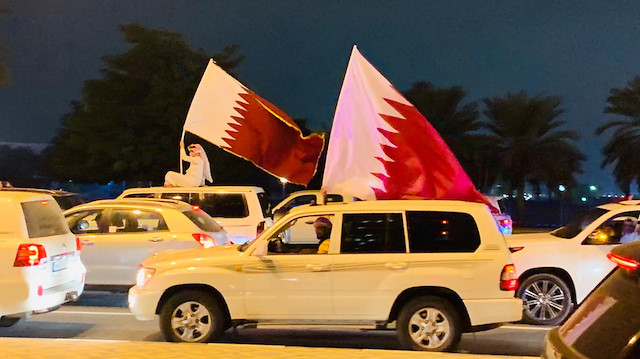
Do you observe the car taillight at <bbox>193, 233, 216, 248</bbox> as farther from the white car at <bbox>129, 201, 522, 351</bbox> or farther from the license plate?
the white car at <bbox>129, 201, 522, 351</bbox>

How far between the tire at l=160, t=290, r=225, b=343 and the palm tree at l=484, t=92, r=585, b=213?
26.9 meters

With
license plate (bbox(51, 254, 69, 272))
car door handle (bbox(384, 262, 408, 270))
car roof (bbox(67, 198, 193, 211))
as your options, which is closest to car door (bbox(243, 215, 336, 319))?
car door handle (bbox(384, 262, 408, 270))

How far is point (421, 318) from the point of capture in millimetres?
7488

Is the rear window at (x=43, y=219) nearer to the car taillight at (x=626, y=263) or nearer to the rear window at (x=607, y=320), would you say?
the rear window at (x=607, y=320)

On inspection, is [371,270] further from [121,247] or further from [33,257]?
[121,247]

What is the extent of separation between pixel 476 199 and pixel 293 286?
245 cm

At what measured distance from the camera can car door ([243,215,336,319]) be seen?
755 cm

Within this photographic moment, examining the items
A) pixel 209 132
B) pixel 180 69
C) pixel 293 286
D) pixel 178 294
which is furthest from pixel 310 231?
pixel 180 69

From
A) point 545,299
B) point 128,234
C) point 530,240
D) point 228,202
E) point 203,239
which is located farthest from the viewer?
point 228,202

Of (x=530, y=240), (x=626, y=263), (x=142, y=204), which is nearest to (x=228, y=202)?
(x=142, y=204)

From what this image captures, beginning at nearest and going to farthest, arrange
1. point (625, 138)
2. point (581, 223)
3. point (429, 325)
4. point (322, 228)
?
point (429, 325) < point (322, 228) < point (581, 223) < point (625, 138)

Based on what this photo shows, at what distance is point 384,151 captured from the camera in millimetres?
8812

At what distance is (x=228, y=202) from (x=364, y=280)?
5.56 metres

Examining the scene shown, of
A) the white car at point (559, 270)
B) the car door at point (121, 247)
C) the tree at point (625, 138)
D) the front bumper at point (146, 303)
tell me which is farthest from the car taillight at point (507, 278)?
the tree at point (625, 138)
